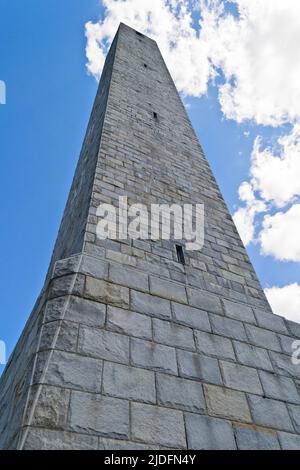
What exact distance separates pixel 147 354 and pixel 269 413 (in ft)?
3.85

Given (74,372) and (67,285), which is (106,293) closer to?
(67,285)

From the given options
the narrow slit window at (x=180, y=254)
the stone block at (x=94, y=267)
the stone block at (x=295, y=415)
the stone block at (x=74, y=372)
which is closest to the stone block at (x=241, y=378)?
the stone block at (x=295, y=415)

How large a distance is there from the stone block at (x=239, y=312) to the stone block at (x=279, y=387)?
59 cm

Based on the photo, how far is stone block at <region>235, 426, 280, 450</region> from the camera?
8.75ft

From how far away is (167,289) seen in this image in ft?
11.4

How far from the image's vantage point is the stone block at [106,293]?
302cm

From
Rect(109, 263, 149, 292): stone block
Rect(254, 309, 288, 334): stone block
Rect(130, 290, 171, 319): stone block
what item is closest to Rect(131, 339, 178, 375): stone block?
Rect(130, 290, 171, 319): stone block

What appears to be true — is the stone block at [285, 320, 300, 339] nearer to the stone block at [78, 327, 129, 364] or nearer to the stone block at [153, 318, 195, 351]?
the stone block at [153, 318, 195, 351]

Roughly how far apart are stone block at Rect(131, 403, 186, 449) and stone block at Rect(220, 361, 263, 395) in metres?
0.67

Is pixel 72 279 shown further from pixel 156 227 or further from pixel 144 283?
pixel 156 227

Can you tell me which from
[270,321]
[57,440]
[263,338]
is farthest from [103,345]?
[270,321]

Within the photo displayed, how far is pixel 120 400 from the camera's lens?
2438 millimetres

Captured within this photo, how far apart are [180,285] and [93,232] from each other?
1109 mm

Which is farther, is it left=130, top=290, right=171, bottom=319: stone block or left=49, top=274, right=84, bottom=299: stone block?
left=130, top=290, right=171, bottom=319: stone block
